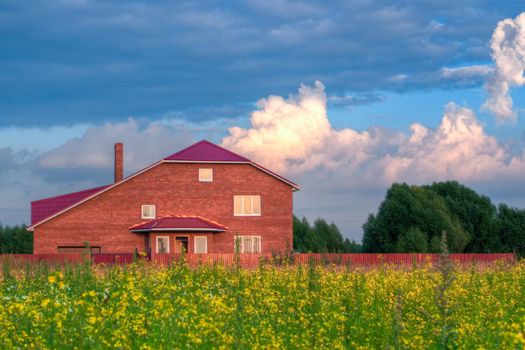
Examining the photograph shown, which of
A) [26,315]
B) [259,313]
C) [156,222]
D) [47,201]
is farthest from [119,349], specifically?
[47,201]

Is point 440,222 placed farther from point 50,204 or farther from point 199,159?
point 50,204

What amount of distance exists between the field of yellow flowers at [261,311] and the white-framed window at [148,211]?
30.1 meters

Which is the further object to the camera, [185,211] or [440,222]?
[440,222]

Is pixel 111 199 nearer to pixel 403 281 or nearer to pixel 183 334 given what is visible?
pixel 403 281

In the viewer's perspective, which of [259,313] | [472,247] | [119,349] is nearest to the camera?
[119,349]

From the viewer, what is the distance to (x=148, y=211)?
Answer: 5125 centimetres

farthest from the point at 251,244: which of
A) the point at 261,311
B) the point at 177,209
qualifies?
the point at 261,311

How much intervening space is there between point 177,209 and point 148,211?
6.45ft

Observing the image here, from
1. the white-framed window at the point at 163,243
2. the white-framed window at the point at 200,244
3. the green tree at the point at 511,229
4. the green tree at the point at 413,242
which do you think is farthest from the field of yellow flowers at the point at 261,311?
the green tree at the point at 511,229

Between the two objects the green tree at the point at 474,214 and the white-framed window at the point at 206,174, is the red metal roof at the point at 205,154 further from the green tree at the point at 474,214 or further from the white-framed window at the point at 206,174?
the green tree at the point at 474,214

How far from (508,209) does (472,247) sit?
628 centimetres

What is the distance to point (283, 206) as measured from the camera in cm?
5275

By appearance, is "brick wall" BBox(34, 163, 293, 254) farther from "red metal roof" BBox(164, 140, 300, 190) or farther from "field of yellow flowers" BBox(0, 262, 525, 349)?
"field of yellow flowers" BBox(0, 262, 525, 349)

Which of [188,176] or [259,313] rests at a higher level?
[188,176]
